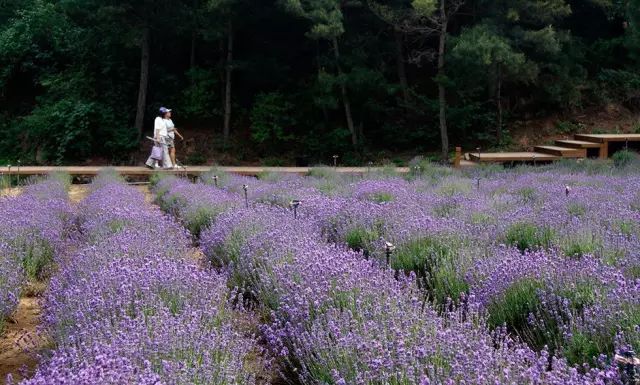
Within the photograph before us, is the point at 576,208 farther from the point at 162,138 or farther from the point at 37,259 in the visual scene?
the point at 162,138

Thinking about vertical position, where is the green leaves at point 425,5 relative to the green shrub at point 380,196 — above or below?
above

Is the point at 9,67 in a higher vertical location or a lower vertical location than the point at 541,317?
higher

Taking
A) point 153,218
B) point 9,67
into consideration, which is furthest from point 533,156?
→ point 9,67

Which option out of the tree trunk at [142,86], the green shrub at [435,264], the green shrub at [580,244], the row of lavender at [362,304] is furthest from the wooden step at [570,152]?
the tree trunk at [142,86]

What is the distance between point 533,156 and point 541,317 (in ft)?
32.9

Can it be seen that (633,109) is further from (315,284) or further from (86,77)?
(315,284)

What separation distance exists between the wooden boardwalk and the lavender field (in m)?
7.20

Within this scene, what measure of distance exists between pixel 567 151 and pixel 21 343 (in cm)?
1125

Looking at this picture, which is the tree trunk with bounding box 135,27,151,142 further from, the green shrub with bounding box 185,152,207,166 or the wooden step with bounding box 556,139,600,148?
the wooden step with bounding box 556,139,600,148

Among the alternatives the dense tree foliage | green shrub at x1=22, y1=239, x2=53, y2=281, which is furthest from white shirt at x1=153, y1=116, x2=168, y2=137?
green shrub at x1=22, y1=239, x2=53, y2=281

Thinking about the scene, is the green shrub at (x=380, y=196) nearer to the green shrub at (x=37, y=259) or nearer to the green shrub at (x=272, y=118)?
the green shrub at (x=37, y=259)

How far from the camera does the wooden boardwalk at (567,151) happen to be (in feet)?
39.7

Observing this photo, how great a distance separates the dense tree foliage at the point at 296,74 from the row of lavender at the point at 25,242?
8810 mm

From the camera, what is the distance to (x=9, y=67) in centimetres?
1736
